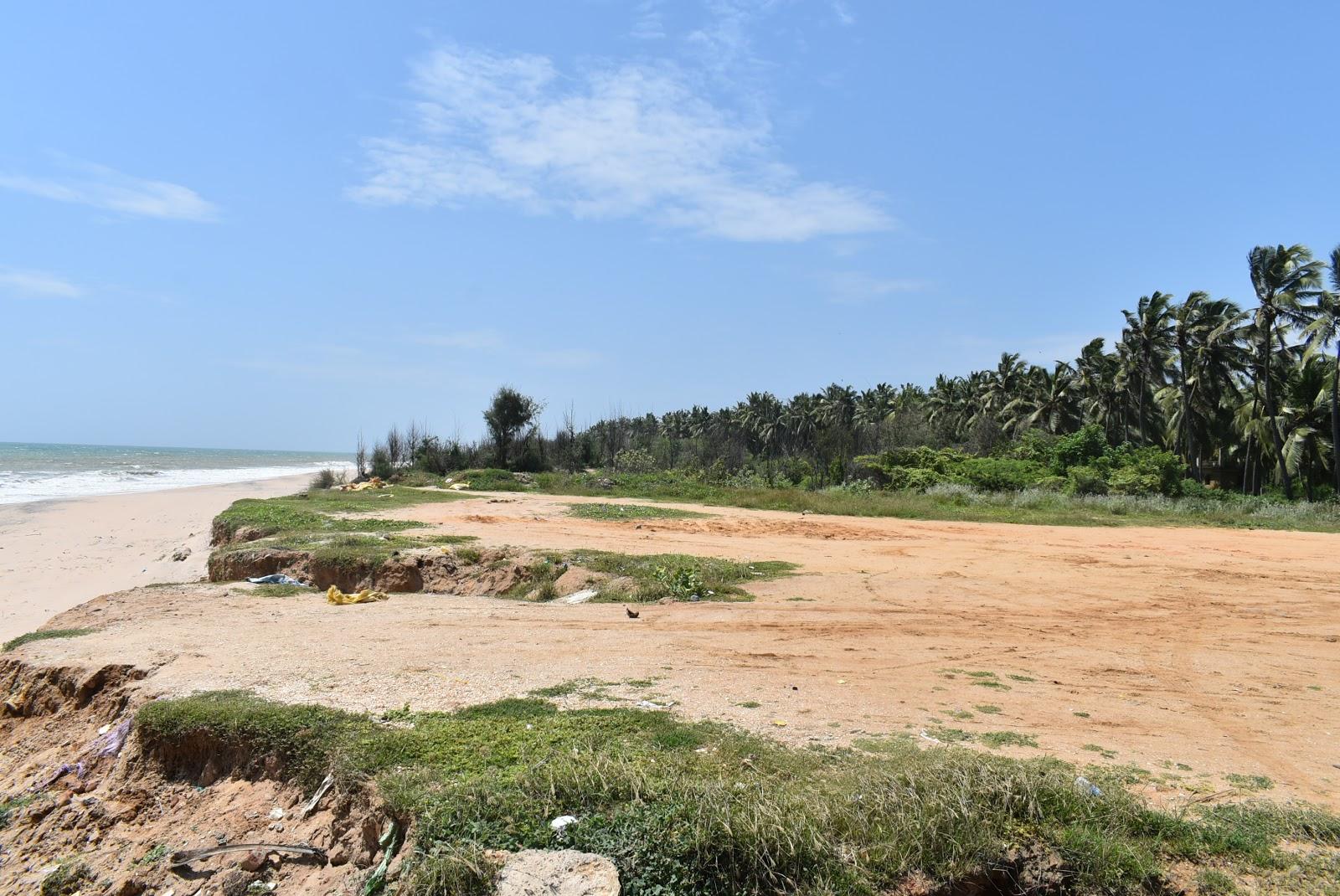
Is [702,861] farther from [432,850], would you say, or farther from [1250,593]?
[1250,593]

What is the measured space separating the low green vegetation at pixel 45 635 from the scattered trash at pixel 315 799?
5087mm

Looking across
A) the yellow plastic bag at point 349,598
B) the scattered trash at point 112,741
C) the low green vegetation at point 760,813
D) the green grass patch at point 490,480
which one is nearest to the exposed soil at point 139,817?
the scattered trash at point 112,741

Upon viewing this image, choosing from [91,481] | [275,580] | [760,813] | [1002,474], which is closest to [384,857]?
[760,813]

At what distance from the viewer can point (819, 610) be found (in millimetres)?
9992

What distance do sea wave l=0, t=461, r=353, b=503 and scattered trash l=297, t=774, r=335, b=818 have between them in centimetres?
3394

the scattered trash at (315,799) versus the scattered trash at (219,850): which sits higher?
the scattered trash at (315,799)

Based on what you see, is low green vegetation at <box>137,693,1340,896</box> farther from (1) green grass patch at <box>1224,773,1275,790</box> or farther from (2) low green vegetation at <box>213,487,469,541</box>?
(2) low green vegetation at <box>213,487,469,541</box>

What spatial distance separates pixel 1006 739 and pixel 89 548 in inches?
837

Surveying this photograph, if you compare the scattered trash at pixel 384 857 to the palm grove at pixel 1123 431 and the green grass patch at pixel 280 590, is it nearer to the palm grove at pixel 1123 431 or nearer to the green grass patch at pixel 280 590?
the green grass patch at pixel 280 590

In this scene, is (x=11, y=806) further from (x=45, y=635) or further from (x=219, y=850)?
(x=45, y=635)

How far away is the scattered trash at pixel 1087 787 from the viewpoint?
4.13m

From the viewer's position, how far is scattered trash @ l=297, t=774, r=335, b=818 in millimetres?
4406

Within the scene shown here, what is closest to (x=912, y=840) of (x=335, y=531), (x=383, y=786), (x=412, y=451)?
(x=383, y=786)

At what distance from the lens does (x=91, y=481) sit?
142ft
